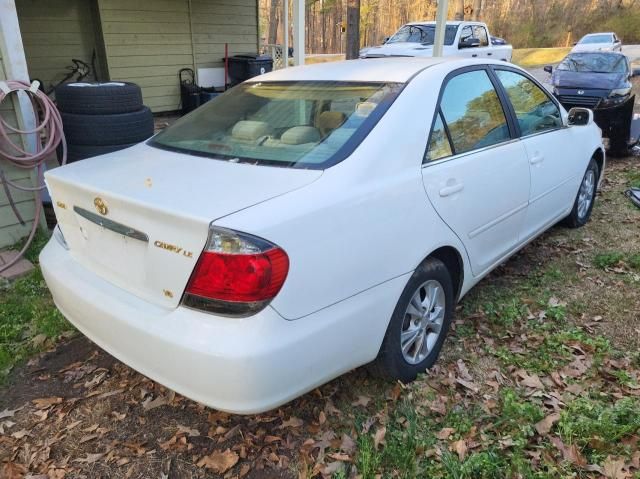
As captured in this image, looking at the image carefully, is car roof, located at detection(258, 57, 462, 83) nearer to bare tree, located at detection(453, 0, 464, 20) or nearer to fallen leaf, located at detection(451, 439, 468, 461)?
fallen leaf, located at detection(451, 439, 468, 461)

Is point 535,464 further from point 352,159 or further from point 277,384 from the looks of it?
point 352,159

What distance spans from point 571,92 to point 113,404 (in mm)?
10180

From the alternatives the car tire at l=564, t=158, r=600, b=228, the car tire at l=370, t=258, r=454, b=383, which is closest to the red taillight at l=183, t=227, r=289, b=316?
the car tire at l=370, t=258, r=454, b=383

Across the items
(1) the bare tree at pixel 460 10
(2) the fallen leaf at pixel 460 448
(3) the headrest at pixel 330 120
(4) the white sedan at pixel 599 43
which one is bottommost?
(2) the fallen leaf at pixel 460 448

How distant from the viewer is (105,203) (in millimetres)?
2088

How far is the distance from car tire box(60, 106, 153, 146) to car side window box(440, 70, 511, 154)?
300 centimetres

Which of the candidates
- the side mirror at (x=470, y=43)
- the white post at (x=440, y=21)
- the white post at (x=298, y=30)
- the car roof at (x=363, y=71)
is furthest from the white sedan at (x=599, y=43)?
the car roof at (x=363, y=71)

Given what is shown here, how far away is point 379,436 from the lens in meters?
2.29

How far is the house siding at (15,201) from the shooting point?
13.2 feet

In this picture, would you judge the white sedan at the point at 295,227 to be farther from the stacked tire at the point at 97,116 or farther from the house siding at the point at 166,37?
the house siding at the point at 166,37

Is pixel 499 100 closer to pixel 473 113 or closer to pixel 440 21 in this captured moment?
pixel 473 113

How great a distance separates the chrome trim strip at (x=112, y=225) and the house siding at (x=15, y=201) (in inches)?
89.4

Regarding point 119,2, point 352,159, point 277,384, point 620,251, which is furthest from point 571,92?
point 277,384

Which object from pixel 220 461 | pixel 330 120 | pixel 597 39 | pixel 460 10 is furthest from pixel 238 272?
pixel 597 39
